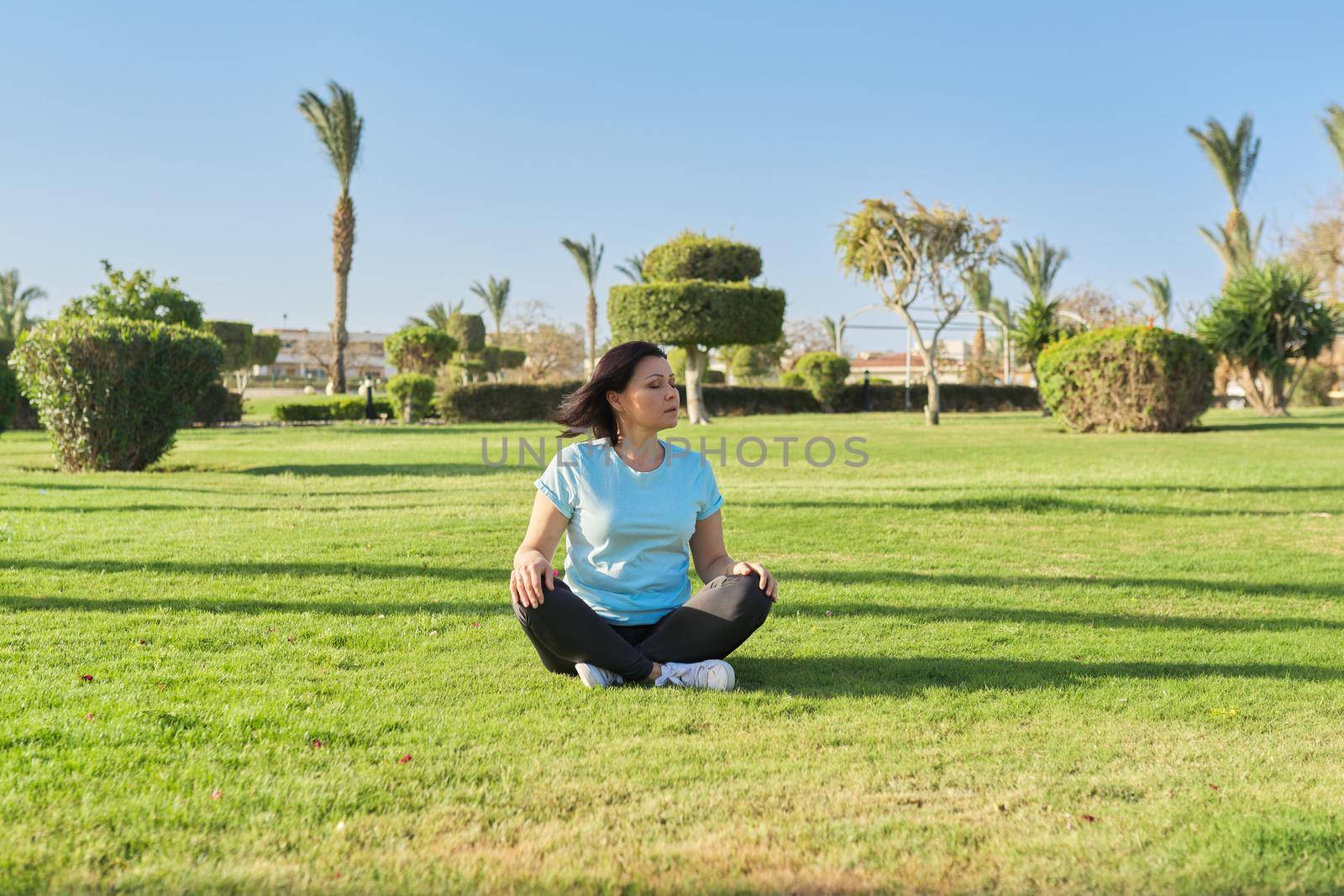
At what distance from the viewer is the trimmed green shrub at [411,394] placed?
3297cm

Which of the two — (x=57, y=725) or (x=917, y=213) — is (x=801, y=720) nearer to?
(x=57, y=725)

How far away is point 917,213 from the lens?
2856 centimetres

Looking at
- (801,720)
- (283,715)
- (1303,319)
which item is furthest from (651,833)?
(1303,319)

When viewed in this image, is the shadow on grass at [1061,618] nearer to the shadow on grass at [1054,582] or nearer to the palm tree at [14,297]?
the shadow on grass at [1054,582]

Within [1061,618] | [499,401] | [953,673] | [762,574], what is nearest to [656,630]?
[762,574]

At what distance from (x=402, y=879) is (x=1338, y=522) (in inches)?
361

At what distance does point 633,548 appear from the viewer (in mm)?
4055

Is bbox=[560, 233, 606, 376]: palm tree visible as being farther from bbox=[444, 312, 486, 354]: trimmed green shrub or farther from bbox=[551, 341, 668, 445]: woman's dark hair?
bbox=[551, 341, 668, 445]: woman's dark hair

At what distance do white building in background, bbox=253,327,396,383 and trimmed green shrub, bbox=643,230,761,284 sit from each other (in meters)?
46.1

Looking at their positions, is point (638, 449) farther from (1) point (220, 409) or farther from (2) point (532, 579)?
(1) point (220, 409)

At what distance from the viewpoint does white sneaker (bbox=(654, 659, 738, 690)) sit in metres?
3.99

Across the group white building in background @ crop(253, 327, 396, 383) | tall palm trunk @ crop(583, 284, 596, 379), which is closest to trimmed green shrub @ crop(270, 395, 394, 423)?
tall palm trunk @ crop(583, 284, 596, 379)

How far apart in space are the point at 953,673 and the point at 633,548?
1399 millimetres

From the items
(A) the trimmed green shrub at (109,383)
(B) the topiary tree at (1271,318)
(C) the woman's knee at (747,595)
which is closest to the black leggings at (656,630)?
(C) the woman's knee at (747,595)
